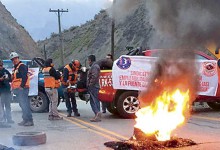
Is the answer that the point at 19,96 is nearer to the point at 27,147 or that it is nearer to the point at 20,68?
the point at 20,68

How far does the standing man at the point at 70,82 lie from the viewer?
40.6 feet

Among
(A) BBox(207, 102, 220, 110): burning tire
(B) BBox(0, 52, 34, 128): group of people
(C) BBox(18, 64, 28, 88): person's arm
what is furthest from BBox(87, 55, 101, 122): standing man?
(A) BBox(207, 102, 220, 110): burning tire

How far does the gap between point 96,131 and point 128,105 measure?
2.24 m

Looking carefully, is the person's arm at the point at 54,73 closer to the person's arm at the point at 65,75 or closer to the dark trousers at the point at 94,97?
the person's arm at the point at 65,75

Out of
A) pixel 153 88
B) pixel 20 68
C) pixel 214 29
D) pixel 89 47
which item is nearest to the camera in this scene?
pixel 214 29

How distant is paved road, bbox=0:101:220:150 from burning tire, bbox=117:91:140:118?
0.83 feet

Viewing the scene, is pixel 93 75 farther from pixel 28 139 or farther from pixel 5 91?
pixel 28 139

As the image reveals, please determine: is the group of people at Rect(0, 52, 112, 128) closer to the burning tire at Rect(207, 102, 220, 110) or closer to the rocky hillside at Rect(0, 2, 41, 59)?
the burning tire at Rect(207, 102, 220, 110)

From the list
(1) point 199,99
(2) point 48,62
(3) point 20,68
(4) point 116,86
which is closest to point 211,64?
(1) point 199,99

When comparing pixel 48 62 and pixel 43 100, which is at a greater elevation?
pixel 48 62

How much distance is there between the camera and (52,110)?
467 inches

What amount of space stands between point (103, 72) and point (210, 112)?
11.5ft

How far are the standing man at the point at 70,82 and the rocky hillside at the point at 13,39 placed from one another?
3476cm

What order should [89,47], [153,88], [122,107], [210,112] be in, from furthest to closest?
1. [89,47]
2. [210,112]
3. [122,107]
4. [153,88]
